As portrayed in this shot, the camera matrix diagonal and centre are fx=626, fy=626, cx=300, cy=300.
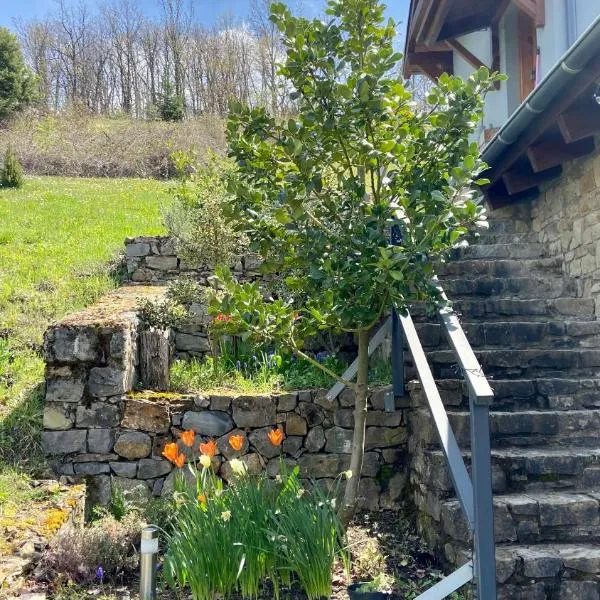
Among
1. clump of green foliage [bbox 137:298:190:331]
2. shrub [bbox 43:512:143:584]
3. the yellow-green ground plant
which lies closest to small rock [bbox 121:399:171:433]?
shrub [bbox 43:512:143:584]

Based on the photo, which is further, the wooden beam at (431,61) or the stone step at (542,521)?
the wooden beam at (431,61)

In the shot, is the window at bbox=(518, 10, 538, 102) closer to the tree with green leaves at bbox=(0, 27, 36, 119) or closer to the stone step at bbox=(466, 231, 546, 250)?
the stone step at bbox=(466, 231, 546, 250)

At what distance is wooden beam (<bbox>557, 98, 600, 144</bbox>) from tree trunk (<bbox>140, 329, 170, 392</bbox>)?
132 inches

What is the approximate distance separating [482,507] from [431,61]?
9.57 meters

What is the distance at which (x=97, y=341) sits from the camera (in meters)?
4.46

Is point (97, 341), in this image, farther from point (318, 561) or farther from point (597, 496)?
point (597, 496)

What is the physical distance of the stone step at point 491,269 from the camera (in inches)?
226

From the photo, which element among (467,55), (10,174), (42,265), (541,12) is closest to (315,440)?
(42,265)

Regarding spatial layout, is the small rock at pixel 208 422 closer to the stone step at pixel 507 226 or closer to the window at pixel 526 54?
the stone step at pixel 507 226

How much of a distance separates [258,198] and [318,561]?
191 centimetres

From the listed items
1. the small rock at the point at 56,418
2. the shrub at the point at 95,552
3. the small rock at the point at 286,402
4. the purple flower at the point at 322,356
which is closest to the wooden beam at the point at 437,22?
the purple flower at the point at 322,356

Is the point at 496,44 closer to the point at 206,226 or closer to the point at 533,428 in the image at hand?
the point at 206,226

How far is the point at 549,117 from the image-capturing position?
4621 millimetres

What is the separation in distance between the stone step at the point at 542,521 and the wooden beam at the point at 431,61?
888 centimetres
